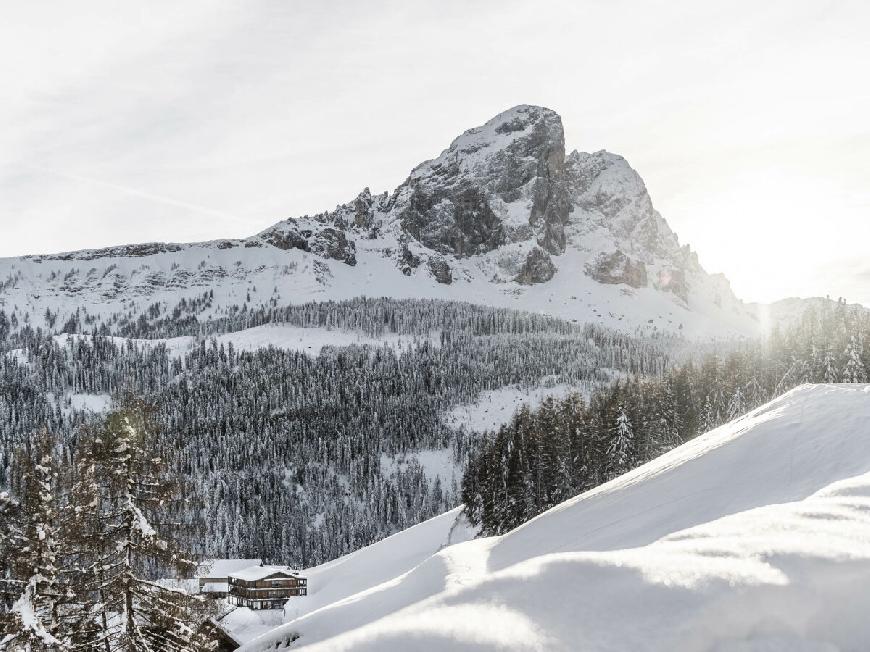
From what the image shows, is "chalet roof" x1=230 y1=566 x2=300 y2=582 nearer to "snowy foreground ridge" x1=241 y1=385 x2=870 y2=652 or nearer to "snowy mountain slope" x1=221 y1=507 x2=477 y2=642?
"snowy mountain slope" x1=221 y1=507 x2=477 y2=642

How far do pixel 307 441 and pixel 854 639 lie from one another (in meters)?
185

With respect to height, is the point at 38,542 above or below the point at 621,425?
above

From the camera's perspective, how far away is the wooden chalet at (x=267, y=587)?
64.6m

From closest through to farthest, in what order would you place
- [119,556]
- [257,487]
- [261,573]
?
1. [119,556]
2. [261,573]
3. [257,487]

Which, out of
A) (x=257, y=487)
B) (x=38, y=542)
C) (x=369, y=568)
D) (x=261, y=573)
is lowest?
(x=257, y=487)

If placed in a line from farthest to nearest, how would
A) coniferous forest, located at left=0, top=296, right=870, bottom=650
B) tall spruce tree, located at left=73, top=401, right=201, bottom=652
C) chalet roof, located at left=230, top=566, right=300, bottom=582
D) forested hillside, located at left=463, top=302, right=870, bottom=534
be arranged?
chalet roof, located at left=230, top=566, right=300, bottom=582 < forested hillside, located at left=463, top=302, right=870, bottom=534 < coniferous forest, located at left=0, top=296, right=870, bottom=650 < tall spruce tree, located at left=73, top=401, right=201, bottom=652

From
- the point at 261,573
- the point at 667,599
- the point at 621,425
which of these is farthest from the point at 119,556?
the point at 261,573

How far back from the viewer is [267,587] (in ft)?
217

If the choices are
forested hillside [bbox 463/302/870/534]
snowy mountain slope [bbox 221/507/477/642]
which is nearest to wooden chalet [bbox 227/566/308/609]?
snowy mountain slope [bbox 221/507/477/642]

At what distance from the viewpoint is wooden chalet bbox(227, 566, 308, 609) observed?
6456 cm

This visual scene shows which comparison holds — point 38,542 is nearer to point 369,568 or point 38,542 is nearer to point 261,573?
point 369,568

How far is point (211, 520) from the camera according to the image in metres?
134

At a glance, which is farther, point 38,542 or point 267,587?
point 267,587

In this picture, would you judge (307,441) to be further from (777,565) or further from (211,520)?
(777,565)
